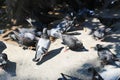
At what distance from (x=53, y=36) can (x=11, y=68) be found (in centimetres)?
164

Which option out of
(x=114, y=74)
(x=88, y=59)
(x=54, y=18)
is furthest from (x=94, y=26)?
(x=114, y=74)

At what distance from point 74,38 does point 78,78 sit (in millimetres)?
1474

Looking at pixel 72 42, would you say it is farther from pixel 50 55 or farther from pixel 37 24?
pixel 37 24

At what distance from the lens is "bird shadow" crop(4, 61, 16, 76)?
843 centimetres

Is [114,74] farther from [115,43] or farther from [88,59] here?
[115,43]

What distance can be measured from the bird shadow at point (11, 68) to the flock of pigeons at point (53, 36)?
166 mm

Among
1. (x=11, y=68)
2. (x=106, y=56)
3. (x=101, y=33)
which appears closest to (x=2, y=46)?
(x=11, y=68)

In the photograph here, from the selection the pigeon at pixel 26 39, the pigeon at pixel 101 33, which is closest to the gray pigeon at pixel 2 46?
the pigeon at pixel 26 39

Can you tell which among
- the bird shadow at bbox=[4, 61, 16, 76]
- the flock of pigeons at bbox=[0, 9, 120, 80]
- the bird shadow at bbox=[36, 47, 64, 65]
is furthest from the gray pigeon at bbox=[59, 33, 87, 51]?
the bird shadow at bbox=[4, 61, 16, 76]

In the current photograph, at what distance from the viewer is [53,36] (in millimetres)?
9789

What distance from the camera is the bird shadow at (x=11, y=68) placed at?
8.43 meters

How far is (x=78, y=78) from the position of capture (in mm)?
7949

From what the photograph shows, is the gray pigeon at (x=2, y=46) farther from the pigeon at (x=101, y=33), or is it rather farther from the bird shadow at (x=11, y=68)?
the pigeon at (x=101, y=33)

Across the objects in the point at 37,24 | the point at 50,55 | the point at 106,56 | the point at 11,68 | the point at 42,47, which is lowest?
the point at 11,68
